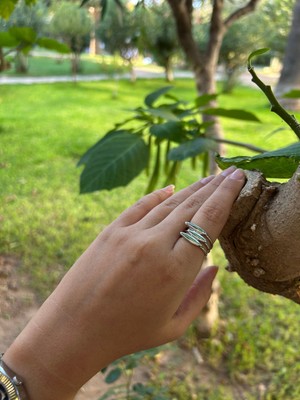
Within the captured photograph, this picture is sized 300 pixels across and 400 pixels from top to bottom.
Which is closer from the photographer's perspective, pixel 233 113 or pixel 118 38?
pixel 233 113

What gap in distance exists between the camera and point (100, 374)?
56.5 inches

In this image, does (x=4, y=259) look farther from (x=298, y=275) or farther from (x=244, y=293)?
(x=298, y=275)

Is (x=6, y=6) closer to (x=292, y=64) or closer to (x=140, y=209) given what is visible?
(x=140, y=209)

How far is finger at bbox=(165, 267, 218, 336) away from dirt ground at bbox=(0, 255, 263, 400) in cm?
87

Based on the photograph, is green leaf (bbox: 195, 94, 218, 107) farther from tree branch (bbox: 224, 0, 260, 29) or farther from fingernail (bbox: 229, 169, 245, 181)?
tree branch (bbox: 224, 0, 260, 29)

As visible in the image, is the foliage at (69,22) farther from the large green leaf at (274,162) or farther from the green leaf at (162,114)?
the large green leaf at (274,162)

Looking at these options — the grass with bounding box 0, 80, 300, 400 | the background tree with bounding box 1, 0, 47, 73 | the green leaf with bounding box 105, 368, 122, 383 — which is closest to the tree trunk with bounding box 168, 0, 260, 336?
the grass with bounding box 0, 80, 300, 400

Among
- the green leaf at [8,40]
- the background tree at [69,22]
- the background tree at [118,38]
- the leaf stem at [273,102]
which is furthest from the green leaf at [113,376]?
the background tree at [118,38]

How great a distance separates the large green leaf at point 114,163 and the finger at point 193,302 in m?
0.27

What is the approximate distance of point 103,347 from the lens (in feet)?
1.34

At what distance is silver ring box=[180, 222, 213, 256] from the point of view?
0.41m

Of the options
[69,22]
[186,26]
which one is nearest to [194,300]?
[186,26]

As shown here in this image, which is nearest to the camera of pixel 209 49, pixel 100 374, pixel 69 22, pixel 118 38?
pixel 209 49

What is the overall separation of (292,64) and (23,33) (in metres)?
0.77
